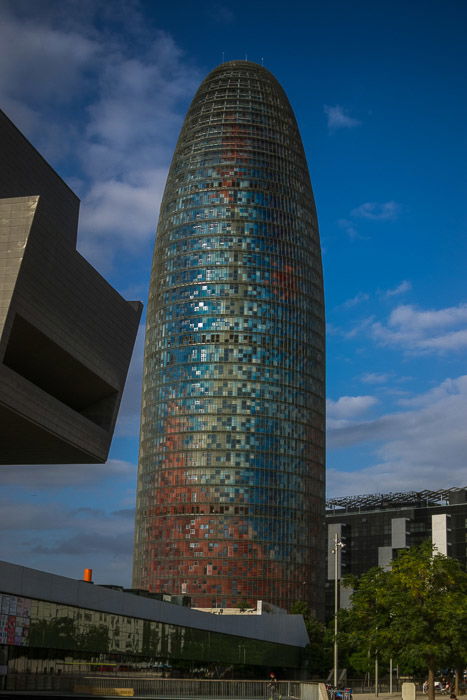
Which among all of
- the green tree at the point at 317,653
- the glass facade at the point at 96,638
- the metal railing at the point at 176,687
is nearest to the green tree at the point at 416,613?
the metal railing at the point at 176,687

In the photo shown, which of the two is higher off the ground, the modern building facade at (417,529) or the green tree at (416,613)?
the modern building facade at (417,529)

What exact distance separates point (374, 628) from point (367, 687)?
47.6 meters

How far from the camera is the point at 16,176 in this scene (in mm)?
67375

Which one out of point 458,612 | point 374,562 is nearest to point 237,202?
point 374,562

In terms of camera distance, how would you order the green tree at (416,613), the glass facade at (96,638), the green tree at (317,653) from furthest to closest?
the green tree at (317,653)
the green tree at (416,613)
the glass facade at (96,638)

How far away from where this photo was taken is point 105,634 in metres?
78.6

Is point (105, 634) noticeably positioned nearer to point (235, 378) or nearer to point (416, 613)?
point (416, 613)

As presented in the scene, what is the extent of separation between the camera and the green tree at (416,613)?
236ft

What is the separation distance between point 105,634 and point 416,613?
25.3m

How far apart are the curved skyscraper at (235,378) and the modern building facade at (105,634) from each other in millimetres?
33874

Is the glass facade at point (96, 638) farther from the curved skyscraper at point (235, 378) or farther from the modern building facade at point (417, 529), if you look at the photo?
the modern building facade at point (417, 529)

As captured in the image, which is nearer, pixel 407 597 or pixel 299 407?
pixel 407 597

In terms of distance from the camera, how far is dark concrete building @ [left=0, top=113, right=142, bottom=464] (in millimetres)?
58344

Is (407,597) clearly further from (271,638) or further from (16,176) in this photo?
(271,638)
